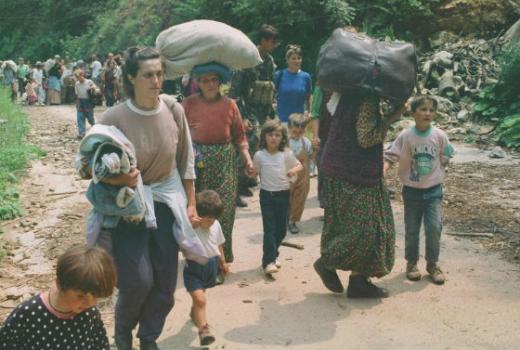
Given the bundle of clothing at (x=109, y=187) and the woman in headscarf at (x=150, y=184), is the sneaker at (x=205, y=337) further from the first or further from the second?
the bundle of clothing at (x=109, y=187)

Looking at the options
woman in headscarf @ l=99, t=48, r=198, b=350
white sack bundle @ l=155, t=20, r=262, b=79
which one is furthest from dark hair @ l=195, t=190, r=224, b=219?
white sack bundle @ l=155, t=20, r=262, b=79

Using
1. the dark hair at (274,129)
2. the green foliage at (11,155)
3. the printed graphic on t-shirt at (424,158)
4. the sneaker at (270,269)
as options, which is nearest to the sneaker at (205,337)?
the sneaker at (270,269)

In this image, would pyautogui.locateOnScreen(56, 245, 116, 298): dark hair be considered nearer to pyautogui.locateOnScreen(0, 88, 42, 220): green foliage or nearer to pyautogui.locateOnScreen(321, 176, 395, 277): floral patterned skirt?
pyautogui.locateOnScreen(321, 176, 395, 277): floral patterned skirt

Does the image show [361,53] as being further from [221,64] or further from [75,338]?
[75,338]

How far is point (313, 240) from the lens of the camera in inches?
268

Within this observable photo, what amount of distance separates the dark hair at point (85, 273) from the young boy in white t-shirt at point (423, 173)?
3.27 metres

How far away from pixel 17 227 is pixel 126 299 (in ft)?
14.5

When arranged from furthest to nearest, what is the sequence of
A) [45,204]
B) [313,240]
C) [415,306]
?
[45,204], [313,240], [415,306]

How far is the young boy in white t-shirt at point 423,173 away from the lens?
5449 mm

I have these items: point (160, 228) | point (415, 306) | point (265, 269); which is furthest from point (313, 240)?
point (160, 228)

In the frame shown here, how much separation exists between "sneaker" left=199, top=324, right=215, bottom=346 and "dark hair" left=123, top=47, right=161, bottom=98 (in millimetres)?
1593

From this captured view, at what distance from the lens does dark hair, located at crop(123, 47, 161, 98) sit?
379cm

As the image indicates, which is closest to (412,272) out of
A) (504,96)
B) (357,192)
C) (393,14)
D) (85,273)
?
(357,192)

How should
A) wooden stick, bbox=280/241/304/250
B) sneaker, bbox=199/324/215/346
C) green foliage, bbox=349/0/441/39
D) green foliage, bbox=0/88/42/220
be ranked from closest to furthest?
sneaker, bbox=199/324/215/346, wooden stick, bbox=280/241/304/250, green foliage, bbox=0/88/42/220, green foliage, bbox=349/0/441/39
